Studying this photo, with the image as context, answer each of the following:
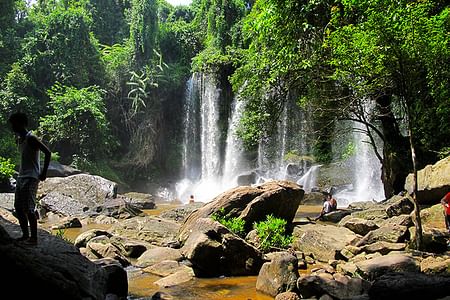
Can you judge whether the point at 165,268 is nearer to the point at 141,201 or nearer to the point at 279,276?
the point at 279,276

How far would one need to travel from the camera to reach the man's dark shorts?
15.7ft

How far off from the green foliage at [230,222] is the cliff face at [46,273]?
18.4 ft

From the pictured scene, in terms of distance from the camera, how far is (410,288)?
5.02 m

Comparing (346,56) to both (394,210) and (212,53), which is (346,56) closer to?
(394,210)

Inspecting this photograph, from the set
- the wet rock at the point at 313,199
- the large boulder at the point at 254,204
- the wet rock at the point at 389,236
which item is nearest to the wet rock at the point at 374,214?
the large boulder at the point at 254,204

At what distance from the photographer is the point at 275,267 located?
22.6 ft

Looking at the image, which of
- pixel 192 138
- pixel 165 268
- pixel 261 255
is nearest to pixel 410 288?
pixel 261 255

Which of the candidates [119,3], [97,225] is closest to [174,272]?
[97,225]

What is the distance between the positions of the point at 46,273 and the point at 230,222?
6618 millimetres

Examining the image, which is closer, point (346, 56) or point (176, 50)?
point (346, 56)

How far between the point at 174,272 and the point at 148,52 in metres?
27.5

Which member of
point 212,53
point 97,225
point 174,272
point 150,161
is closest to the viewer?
point 174,272

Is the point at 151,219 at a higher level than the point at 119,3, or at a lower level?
lower

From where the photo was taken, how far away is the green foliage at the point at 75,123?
2756 centimetres
